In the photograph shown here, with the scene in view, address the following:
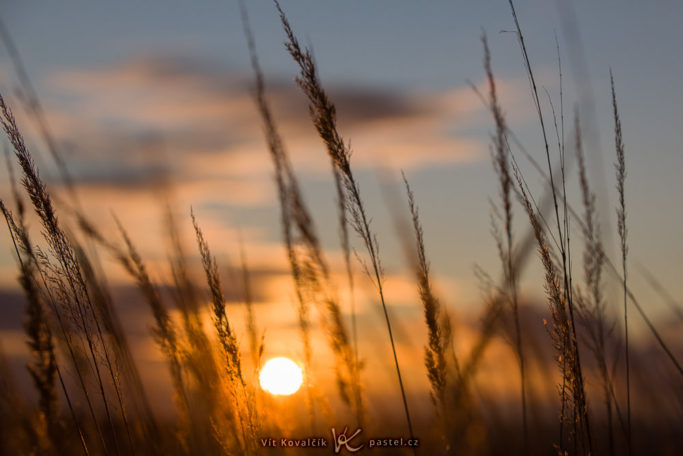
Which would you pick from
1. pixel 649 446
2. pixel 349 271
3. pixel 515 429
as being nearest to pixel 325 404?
pixel 349 271

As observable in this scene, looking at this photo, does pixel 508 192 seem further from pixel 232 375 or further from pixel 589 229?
pixel 232 375

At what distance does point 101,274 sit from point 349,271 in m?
1.28

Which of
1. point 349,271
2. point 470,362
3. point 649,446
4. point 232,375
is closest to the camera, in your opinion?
point 232,375

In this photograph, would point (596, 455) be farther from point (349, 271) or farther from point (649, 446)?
point (649, 446)

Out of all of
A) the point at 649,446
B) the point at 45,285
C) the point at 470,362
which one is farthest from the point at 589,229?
the point at 649,446

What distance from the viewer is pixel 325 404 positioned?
286 cm

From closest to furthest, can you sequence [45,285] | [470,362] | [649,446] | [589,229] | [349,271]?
[45,285], [589,229], [470,362], [349,271], [649,446]

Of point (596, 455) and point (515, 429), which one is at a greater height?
point (515, 429)

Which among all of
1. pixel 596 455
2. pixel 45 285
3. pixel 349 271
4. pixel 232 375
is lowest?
pixel 596 455

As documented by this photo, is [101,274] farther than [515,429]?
No

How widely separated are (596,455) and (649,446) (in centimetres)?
279
